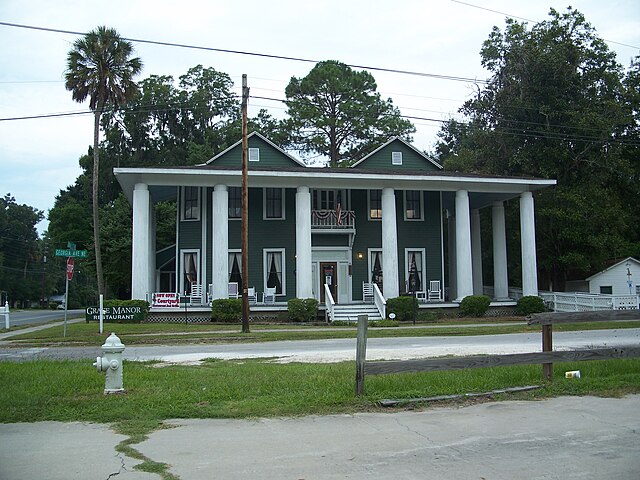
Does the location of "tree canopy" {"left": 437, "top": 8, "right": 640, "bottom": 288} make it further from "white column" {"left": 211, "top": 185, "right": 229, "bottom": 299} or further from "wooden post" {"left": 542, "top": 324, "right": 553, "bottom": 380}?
"wooden post" {"left": 542, "top": 324, "right": 553, "bottom": 380}

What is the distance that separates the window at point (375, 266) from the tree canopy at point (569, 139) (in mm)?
10548

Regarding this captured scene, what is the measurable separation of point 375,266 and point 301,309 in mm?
7010

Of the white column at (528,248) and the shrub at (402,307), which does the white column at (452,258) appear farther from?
the shrub at (402,307)


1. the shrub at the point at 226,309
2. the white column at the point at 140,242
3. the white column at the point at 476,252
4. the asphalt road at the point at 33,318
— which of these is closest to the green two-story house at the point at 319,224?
the white column at the point at 140,242

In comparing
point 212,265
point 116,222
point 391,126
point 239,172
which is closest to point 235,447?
point 239,172

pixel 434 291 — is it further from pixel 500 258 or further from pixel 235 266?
pixel 235 266

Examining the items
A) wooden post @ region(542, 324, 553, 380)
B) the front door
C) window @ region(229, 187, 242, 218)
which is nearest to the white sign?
window @ region(229, 187, 242, 218)

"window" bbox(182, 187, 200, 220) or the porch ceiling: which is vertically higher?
the porch ceiling

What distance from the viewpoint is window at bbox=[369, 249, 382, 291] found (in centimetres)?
3466

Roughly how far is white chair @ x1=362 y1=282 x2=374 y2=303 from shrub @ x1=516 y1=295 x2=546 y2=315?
7793 mm

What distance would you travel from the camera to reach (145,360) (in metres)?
→ 13.7

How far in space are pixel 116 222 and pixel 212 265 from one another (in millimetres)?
15021

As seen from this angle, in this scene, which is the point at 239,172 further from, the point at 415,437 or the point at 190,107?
the point at 190,107

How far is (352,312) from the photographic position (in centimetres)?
3066
